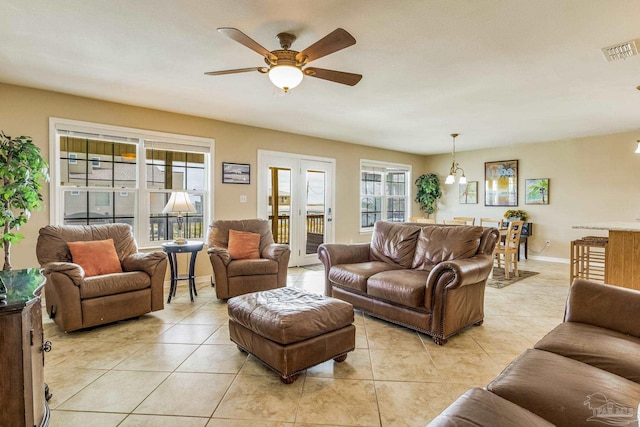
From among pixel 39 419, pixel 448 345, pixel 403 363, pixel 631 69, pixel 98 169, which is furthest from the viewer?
pixel 98 169

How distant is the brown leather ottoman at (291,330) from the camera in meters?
2.05

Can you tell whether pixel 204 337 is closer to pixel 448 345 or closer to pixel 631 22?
pixel 448 345

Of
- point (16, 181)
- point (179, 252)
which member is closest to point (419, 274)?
point (179, 252)

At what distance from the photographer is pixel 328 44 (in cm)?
202

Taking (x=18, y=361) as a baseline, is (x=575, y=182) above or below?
above

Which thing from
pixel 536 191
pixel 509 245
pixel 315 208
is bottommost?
pixel 509 245

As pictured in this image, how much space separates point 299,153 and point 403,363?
13.8ft

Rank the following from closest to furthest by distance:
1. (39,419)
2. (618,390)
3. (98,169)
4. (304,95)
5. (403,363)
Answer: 1. (618,390)
2. (39,419)
3. (403,363)
4. (304,95)
5. (98,169)

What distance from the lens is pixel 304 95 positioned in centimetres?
375

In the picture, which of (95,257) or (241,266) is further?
(241,266)

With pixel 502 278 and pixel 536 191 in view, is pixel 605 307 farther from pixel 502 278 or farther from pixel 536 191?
pixel 536 191

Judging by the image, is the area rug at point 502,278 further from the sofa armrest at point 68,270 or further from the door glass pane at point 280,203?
the sofa armrest at point 68,270

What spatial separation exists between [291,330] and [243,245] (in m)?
2.28

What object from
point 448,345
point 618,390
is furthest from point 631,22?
point 448,345
